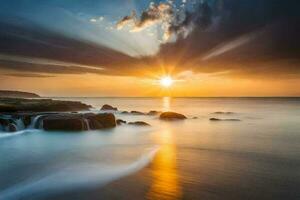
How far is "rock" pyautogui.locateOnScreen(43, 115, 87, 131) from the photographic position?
24728 mm

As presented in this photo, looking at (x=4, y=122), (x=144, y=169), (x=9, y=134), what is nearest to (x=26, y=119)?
(x=4, y=122)

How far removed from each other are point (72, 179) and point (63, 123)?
15.5 meters

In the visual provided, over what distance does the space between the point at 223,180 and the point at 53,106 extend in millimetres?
29996

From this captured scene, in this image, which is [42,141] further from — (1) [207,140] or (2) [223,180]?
(2) [223,180]

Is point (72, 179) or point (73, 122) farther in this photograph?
point (73, 122)

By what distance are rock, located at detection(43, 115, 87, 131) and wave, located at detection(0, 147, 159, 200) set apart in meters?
12.6

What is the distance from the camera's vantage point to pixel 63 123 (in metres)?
25.1

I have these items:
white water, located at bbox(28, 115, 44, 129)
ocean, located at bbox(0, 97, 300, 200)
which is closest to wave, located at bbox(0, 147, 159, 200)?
ocean, located at bbox(0, 97, 300, 200)

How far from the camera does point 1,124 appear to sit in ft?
76.8

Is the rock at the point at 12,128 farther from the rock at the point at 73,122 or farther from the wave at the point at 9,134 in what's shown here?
the rock at the point at 73,122

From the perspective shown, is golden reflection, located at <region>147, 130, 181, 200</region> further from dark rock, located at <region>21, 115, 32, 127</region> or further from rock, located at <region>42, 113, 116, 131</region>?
dark rock, located at <region>21, 115, 32, 127</region>

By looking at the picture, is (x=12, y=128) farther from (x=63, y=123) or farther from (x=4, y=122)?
(x=63, y=123)

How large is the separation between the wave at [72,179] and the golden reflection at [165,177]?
91 centimetres

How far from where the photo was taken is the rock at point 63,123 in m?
24.7
